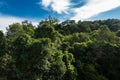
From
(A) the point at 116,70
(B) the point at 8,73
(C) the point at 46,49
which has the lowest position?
(A) the point at 116,70

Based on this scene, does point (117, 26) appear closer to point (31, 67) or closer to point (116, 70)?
point (116, 70)

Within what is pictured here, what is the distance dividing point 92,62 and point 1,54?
12062mm

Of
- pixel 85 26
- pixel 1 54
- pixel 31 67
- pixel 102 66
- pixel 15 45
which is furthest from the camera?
pixel 85 26

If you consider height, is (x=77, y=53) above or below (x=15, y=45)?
below

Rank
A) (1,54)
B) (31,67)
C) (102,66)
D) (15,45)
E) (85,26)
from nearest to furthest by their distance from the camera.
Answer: (31,67) < (15,45) < (1,54) < (102,66) < (85,26)

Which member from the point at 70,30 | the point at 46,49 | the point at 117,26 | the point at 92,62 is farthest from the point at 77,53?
the point at 117,26

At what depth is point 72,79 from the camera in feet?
80.7

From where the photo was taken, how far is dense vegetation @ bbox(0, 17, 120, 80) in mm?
22016

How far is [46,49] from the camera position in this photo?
2192 centimetres

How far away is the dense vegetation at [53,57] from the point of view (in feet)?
72.2

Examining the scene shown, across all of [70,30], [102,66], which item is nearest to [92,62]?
[102,66]

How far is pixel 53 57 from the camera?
2353 cm

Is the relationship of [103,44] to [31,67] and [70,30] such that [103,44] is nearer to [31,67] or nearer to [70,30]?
[31,67]

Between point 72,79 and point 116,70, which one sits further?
point 116,70
